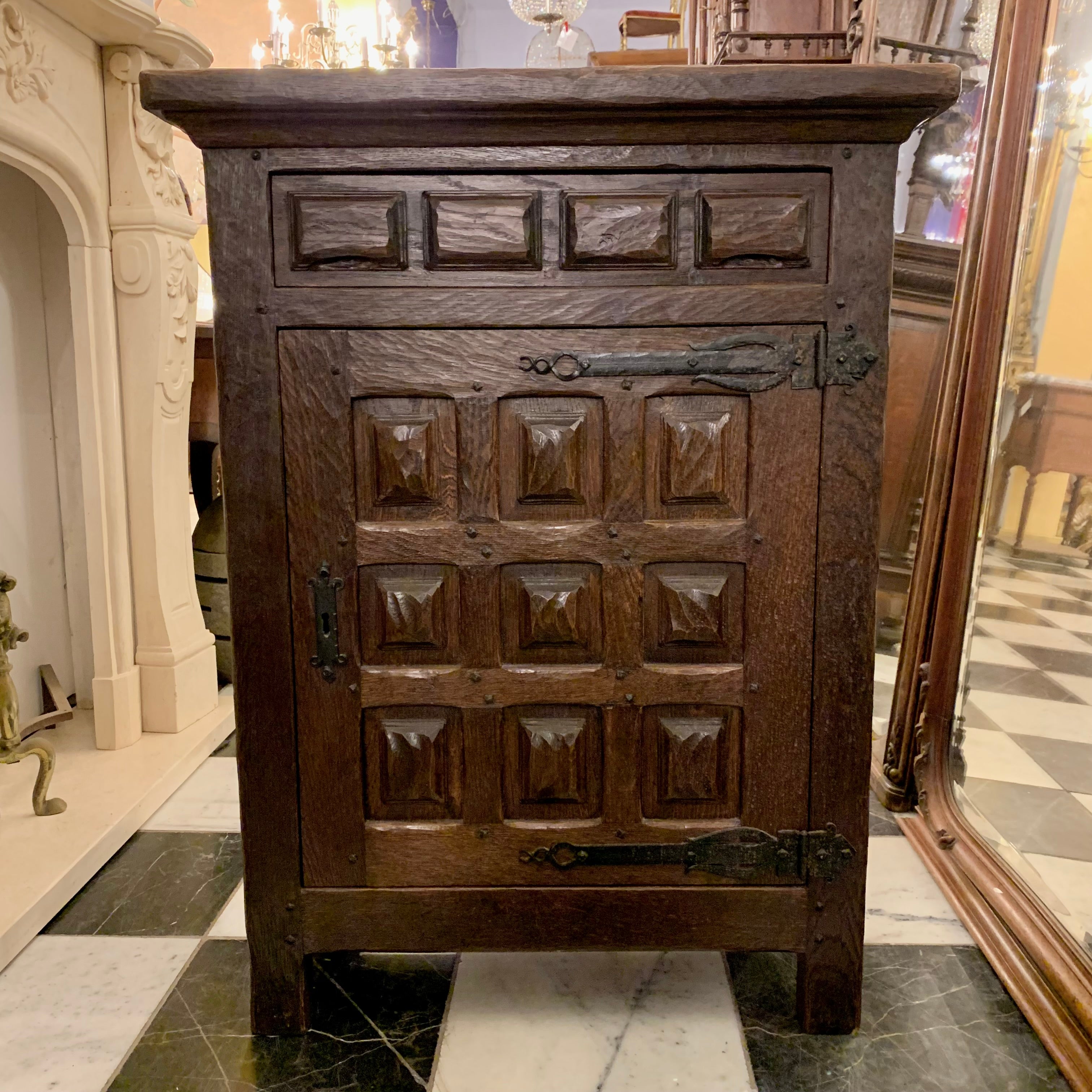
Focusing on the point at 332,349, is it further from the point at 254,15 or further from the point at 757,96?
the point at 254,15

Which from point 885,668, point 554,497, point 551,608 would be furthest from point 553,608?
point 885,668

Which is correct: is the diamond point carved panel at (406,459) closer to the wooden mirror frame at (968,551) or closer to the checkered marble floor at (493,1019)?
the checkered marble floor at (493,1019)

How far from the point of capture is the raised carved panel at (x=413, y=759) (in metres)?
1.33

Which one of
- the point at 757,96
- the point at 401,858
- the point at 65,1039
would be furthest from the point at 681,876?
the point at 757,96

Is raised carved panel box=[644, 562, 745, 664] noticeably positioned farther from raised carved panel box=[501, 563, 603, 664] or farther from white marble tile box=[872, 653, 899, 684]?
white marble tile box=[872, 653, 899, 684]

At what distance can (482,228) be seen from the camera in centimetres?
121

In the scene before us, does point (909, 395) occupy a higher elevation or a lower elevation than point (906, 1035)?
higher

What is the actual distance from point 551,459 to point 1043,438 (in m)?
0.95

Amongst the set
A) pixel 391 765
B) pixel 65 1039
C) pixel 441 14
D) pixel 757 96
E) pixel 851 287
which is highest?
pixel 441 14

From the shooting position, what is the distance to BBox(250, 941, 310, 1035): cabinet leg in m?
1.36

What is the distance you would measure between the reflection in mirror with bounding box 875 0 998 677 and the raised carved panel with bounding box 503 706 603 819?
2.12 metres

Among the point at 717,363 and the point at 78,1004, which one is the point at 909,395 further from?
the point at 78,1004

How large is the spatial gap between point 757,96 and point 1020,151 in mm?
927

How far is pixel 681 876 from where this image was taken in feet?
4.44
